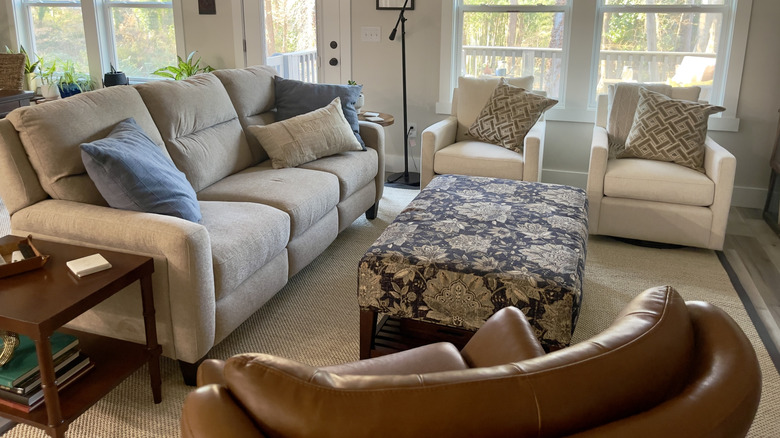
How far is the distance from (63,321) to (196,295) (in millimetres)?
462

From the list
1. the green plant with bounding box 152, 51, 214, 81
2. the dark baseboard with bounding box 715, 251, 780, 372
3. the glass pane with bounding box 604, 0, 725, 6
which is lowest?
the dark baseboard with bounding box 715, 251, 780, 372

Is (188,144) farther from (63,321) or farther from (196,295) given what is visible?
(63,321)

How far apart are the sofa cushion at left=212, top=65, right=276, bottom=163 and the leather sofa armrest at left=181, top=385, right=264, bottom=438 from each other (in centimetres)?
275

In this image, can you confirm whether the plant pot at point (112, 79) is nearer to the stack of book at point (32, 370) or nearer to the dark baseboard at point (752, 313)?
the stack of book at point (32, 370)

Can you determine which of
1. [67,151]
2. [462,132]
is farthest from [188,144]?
[462,132]

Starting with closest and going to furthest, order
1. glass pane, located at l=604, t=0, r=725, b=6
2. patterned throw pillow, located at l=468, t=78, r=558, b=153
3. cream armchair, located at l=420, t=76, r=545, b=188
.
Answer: cream armchair, located at l=420, t=76, r=545, b=188, patterned throw pillow, located at l=468, t=78, r=558, b=153, glass pane, located at l=604, t=0, r=725, b=6

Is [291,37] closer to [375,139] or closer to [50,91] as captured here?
[375,139]

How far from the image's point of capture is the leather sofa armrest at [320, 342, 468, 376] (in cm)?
158

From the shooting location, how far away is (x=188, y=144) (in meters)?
3.09

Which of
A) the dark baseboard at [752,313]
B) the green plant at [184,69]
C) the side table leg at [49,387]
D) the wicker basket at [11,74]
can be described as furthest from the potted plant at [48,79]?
the dark baseboard at [752,313]

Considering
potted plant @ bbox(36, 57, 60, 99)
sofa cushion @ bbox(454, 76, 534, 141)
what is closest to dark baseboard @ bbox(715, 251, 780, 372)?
sofa cushion @ bbox(454, 76, 534, 141)

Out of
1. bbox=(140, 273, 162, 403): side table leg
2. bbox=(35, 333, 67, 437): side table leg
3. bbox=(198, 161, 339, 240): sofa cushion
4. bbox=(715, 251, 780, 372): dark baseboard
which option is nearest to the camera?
bbox=(35, 333, 67, 437): side table leg

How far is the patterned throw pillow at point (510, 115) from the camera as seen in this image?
13.6 feet

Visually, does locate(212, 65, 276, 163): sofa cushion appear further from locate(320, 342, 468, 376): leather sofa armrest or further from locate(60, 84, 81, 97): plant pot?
locate(60, 84, 81, 97): plant pot
